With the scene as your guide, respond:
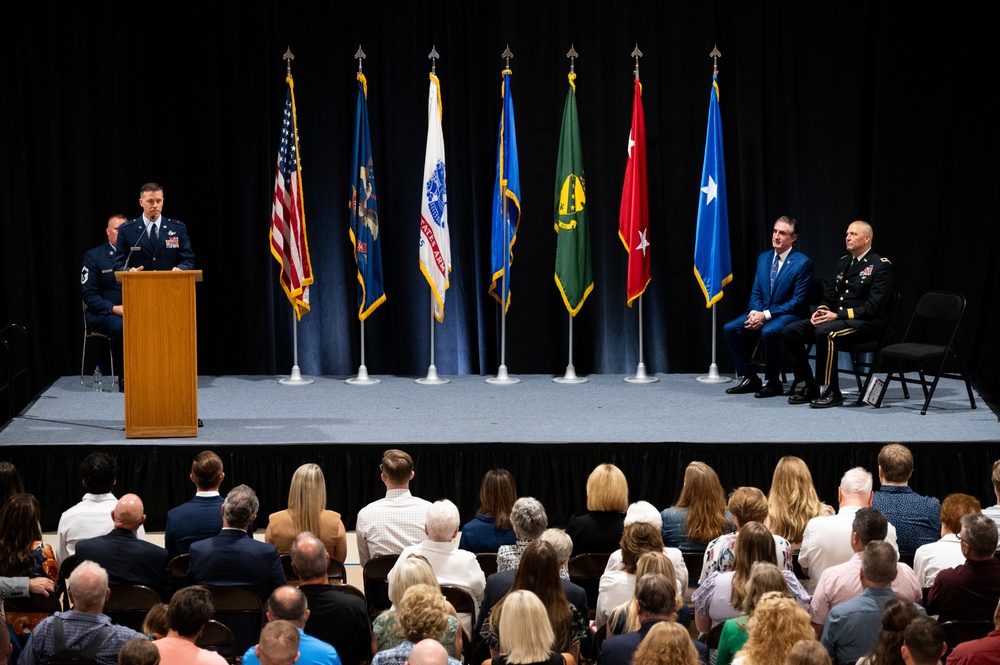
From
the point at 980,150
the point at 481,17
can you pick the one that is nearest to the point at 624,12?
the point at 481,17

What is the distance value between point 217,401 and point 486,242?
2.83 meters

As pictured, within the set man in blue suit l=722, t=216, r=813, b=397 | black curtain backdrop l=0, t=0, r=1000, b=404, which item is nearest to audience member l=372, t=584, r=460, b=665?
man in blue suit l=722, t=216, r=813, b=397

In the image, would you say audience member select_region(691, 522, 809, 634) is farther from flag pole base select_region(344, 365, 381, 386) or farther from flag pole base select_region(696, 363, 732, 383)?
flag pole base select_region(344, 365, 381, 386)

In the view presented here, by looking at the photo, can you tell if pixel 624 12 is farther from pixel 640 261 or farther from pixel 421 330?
pixel 421 330

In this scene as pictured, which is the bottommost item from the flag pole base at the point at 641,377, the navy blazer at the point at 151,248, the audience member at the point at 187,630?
the flag pole base at the point at 641,377

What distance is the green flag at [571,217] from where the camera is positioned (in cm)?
1033

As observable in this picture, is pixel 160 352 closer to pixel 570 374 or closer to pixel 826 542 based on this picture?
pixel 570 374

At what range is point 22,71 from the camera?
34.8 ft

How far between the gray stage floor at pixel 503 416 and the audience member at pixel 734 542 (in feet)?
8.06

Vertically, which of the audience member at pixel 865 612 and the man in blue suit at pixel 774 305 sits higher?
the man in blue suit at pixel 774 305

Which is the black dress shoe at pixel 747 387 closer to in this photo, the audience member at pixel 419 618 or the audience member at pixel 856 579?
the audience member at pixel 856 579

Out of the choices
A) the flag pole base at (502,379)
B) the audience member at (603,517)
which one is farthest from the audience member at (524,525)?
the flag pole base at (502,379)

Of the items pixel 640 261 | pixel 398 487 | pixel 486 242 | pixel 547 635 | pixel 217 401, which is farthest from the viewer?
pixel 486 242

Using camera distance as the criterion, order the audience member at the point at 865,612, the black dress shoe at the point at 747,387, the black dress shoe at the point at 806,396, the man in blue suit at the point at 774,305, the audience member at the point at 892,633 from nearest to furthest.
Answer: the audience member at the point at 892,633
the audience member at the point at 865,612
the black dress shoe at the point at 806,396
the man in blue suit at the point at 774,305
the black dress shoe at the point at 747,387
